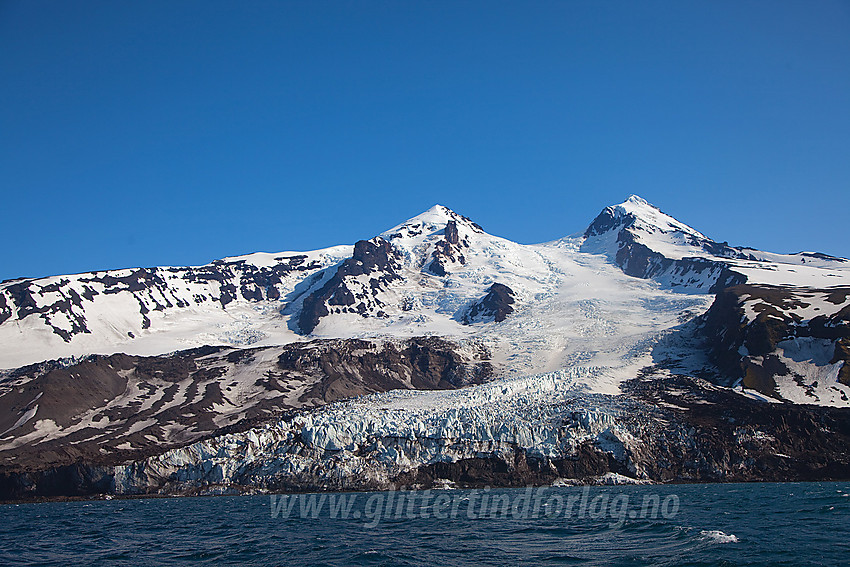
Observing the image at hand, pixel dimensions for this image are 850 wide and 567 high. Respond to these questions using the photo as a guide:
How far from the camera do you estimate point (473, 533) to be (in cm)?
5944

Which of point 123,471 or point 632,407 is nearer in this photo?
point 123,471

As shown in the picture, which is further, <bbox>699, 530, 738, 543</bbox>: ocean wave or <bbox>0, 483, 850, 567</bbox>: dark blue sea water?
<bbox>699, 530, 738, 543</bbox>: ocean wave

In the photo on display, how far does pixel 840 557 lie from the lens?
4141cm

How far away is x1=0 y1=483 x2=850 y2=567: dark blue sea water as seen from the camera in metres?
47.0

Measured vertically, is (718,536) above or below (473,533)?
above

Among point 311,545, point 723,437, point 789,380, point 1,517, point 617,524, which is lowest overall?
point 1,517

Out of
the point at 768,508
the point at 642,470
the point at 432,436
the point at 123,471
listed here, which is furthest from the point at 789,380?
the point at 123,471

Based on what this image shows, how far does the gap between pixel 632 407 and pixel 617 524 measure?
273 feet

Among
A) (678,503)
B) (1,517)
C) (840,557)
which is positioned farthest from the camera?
(1,517)

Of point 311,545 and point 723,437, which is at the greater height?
point 723,437

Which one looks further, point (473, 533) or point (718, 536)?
point (473, 533)

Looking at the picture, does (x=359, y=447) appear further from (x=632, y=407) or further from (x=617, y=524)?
(x=617, y=524)

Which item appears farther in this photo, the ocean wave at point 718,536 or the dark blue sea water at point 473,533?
the ocean wave at point 718,536

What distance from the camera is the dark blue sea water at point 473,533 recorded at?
4700 centimetres
